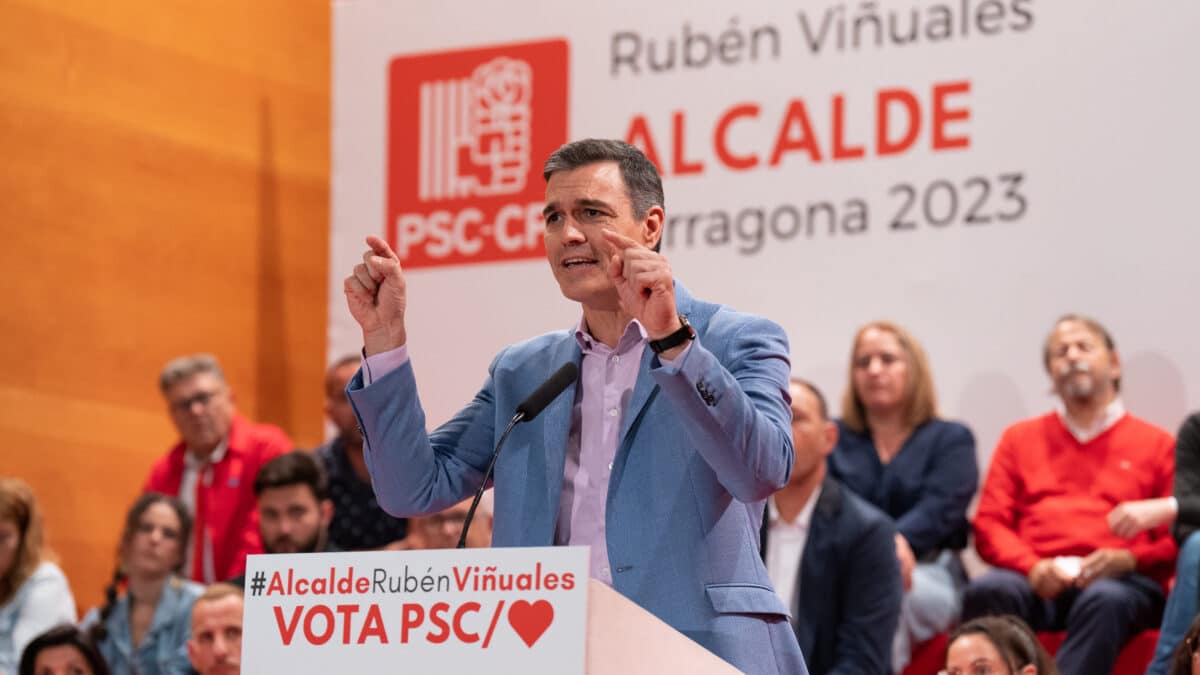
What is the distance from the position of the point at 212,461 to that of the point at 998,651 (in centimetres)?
301

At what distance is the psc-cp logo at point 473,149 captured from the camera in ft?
20.4

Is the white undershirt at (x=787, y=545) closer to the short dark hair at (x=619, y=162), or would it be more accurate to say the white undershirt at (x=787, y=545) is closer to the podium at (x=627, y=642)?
the short dark hair at (x=619, y=162)

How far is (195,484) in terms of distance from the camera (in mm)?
6152

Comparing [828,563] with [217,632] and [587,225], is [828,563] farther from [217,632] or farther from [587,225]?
[587,225]

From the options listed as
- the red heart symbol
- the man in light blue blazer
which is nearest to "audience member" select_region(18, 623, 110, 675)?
the man in light blue blazer

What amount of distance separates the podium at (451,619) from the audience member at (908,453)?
10.7 ft

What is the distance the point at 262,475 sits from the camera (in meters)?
5.49

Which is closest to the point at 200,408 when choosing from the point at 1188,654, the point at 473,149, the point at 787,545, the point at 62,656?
the point at 62,656

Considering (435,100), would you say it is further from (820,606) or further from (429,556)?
(429,556)

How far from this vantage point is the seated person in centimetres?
540

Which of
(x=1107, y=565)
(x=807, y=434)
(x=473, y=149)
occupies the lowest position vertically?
(x=1107, y=565)

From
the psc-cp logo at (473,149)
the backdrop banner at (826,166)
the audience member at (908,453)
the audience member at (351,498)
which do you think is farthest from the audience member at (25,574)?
the audience member at (908,453)

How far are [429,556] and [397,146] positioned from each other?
15.2 feet

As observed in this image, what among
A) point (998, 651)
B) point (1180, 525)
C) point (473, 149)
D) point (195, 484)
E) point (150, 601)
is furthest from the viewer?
point (473, 149)
